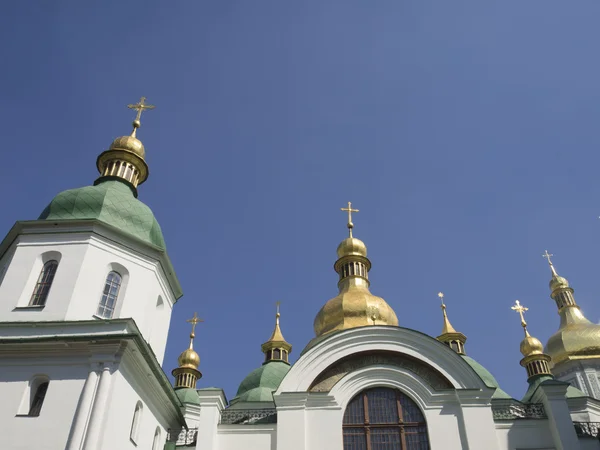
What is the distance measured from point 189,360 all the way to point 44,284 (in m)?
18.3

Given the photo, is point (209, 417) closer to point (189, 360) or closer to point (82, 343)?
point (82, 343)

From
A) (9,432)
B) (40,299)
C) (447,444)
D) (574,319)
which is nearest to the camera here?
(9,432)

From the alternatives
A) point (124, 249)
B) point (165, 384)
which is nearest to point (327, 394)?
point (165, 384)

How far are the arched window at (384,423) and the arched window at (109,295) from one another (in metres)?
7.68

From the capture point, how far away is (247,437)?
17172 mm

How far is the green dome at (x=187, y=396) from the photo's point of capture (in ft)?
98.9

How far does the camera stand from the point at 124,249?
56.0ft

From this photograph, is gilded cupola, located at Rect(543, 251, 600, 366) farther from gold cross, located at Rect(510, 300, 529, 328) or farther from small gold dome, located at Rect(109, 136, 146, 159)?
small gold dome, located at Rect(109, 136, 146, 159)

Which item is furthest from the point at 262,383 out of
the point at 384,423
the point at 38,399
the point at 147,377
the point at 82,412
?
the point at 82,412

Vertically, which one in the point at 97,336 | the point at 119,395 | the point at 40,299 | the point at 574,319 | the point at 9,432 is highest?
the point at 574,319

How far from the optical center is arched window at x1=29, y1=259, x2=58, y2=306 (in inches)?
615

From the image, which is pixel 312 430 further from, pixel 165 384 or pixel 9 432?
pixel 9 432

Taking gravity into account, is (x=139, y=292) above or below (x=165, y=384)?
above

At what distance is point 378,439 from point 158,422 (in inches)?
262
